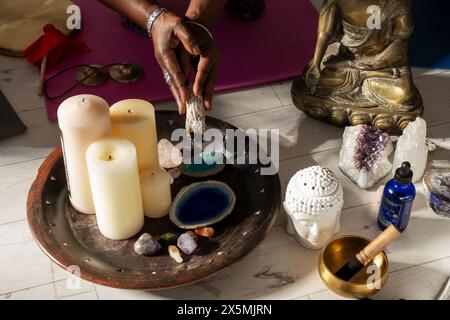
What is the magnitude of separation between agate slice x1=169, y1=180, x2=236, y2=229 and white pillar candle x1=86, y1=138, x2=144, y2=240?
7 centimetres

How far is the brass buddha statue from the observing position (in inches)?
53.1

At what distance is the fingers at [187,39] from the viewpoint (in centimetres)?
121

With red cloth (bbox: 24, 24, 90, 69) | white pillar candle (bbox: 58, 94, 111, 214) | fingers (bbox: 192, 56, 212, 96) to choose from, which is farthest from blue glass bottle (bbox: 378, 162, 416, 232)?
red cloth (bbox: 24, 24, 90, 69)

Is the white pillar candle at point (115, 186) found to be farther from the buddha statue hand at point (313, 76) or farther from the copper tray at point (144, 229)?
the buddha statue hand at point (313, 76)

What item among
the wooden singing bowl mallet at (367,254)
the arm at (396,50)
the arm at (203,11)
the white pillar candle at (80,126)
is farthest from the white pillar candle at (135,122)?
the arm at (396,50)

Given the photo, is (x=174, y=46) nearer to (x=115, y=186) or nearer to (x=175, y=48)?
(x=175, y=48)

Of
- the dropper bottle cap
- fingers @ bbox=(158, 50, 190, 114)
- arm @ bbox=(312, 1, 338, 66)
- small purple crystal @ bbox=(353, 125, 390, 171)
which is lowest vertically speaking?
small purple crystal @ bbox=(353, 125, 390, 171)

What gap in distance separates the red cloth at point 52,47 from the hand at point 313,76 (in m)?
0.52

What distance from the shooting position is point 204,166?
4.15ft

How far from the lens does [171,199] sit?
1215mm

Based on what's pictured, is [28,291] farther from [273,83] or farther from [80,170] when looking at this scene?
[273,83]

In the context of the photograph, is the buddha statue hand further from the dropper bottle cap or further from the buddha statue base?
the dropper bottle cap

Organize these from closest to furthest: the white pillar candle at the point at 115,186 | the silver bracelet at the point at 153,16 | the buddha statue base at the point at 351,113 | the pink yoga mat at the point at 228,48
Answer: the white pillar candle at the point at 115,186
the silver bracelet at the point at 153,16
the buddha statue base at the point at 351,113
the pink yoga mat at the point at 228,48

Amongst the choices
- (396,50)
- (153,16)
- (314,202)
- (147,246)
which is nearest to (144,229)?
(147,246)
